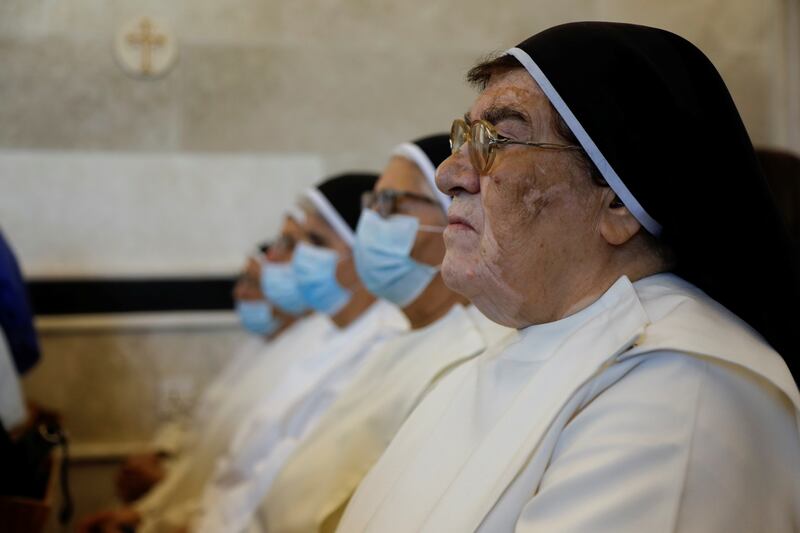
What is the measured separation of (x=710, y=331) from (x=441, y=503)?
0.57 metres

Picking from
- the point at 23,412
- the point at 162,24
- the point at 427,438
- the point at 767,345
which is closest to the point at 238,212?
the point at 162,24

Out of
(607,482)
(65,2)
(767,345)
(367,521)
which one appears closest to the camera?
(607,482)

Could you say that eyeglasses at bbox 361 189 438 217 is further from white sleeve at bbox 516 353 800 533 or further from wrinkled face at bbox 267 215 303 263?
wrinkled face at bbox 267 215 303 263

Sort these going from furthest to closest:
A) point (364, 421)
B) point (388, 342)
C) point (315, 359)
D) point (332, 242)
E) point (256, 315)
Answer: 1. point (256, 315)
2. point (332, 242)
3. point (315, 359)
4. point (388, 342)
5. point (364, 421)

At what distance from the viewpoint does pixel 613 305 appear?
163 cm

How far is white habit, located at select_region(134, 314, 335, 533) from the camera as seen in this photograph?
14.9ft

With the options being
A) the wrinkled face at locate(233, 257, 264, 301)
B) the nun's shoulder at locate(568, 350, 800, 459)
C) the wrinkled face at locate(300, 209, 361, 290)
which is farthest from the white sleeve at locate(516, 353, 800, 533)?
the wrinkled face at locate(233, 257, 264, 301)

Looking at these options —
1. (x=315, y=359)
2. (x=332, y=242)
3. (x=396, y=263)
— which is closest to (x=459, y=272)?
(x=396, y=263)

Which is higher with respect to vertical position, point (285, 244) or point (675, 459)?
point (675, 459)

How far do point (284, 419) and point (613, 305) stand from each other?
243 centimetres

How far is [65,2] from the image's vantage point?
19.9 ft

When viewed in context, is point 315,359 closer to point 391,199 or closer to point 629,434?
point 391,199

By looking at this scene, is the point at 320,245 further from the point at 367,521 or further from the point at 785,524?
the point at 785,524

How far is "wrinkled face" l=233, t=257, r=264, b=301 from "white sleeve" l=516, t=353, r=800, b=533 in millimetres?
4609
